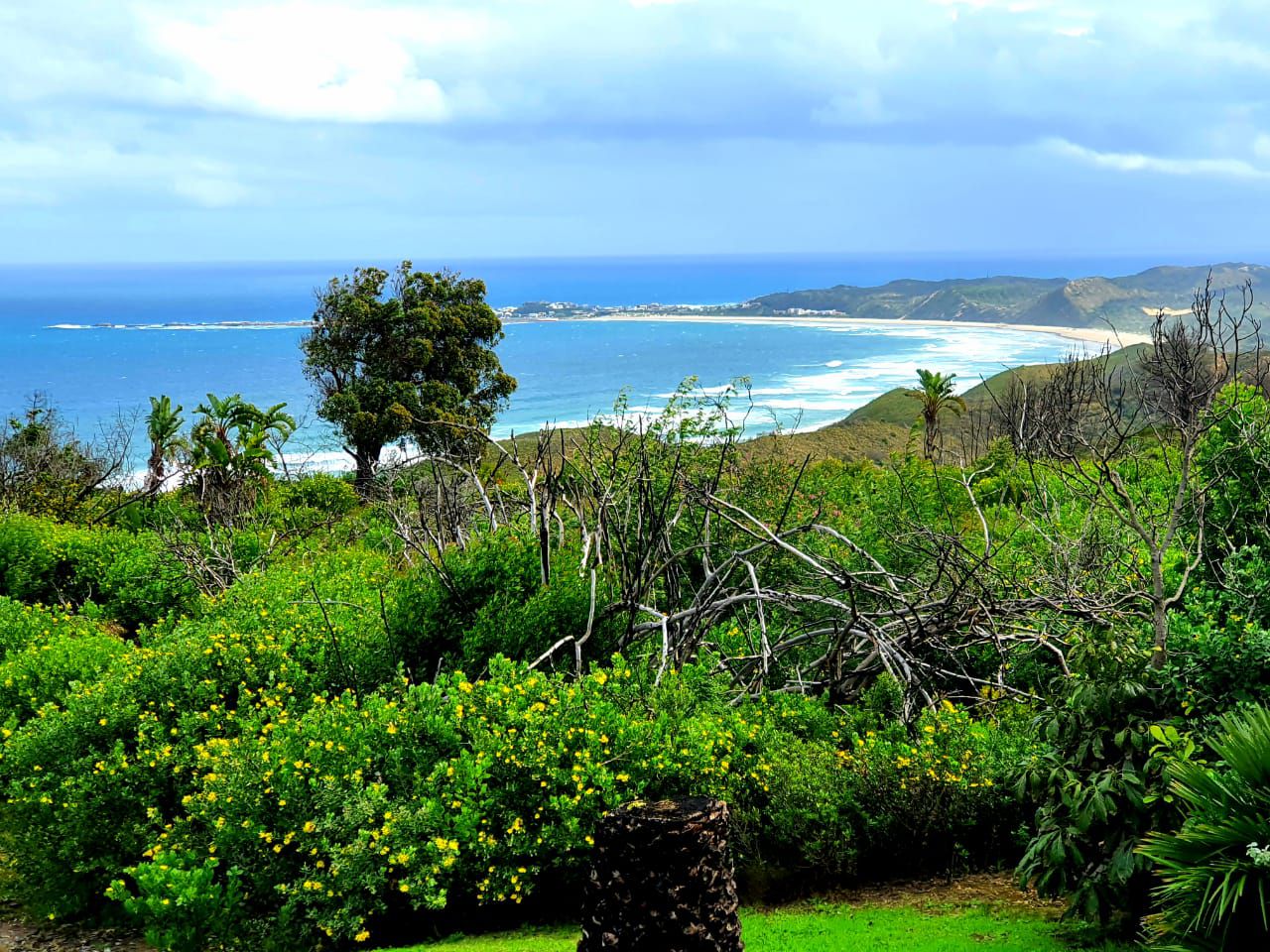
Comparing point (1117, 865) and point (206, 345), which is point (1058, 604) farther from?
point (206, 345)

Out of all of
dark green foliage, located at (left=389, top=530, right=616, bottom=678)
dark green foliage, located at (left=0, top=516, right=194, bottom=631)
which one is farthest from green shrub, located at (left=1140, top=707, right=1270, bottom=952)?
dark green foliage, located at (left=0, top=516, right=194, bottom=631)

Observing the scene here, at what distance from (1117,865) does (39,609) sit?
1234 centimetres

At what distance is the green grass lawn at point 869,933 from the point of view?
6.43 metres

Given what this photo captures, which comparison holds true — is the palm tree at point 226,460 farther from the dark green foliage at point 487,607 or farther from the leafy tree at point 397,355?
the dark green foliage at point 487,607

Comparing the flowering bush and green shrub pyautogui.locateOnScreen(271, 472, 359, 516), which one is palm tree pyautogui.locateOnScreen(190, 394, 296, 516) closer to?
green shrub pyautogui.locateOnScreen(271, 472, 359, 516)

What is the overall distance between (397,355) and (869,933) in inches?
1386

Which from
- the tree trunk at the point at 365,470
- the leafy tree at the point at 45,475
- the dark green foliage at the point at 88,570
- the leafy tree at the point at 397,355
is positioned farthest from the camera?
the leafy tree at the point at 397,355

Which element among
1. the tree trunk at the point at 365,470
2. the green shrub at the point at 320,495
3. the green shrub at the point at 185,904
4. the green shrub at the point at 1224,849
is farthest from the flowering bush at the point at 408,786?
the green shrub at the point at 320,495

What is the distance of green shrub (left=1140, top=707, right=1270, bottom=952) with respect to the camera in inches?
190

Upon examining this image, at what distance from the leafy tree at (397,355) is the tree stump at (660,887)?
33.1 meters

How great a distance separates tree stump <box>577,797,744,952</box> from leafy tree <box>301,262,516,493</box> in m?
33.1

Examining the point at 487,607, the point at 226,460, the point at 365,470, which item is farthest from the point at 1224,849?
the point at 365,470

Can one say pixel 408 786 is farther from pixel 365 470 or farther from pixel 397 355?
pixel 397 355

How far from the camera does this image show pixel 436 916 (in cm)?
795
